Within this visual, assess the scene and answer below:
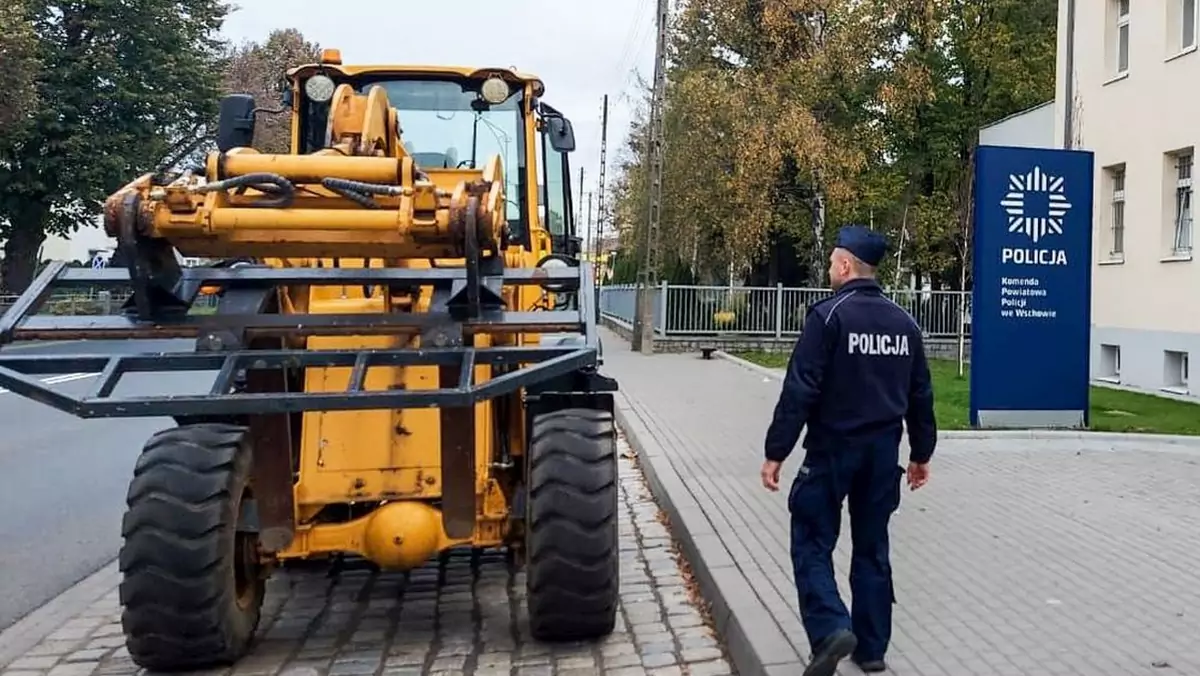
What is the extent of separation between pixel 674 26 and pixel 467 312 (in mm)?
28029

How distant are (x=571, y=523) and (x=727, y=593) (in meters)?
1.14

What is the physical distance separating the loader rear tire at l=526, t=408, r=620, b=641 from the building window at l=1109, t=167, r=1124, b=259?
15811 millimetres

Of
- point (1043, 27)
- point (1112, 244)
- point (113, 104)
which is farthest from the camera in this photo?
point (113, 104)

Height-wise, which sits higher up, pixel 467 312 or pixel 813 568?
pixel 467 312

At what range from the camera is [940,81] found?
31.6m

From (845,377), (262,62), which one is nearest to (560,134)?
(845,377)

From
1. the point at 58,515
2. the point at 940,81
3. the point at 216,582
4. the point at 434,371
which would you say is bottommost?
the point at 58,515

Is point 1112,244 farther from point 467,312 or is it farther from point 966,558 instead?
point 467,312

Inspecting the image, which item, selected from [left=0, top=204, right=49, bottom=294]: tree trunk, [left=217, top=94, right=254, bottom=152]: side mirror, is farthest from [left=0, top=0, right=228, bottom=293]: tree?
[left=217, top=94, right=254, bottom=152]: side mirror

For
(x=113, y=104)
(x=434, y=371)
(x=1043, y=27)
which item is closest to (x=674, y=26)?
(x=1043, y=27)

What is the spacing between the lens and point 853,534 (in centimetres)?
471

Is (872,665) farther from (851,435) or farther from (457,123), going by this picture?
(457,123)

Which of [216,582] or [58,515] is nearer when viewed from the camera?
[216,582]

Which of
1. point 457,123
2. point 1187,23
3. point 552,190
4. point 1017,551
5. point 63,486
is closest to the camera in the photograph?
point 1017,551
